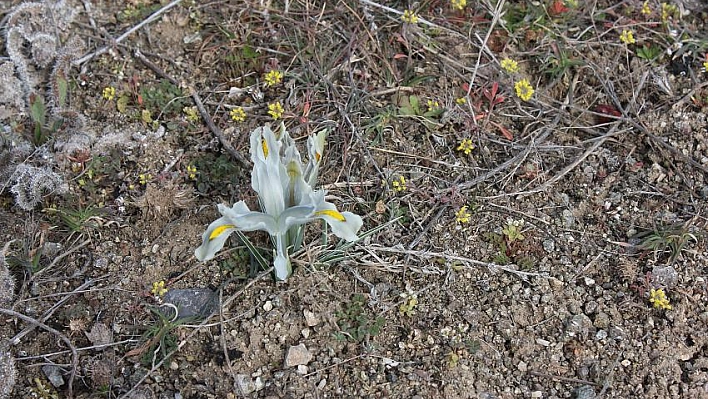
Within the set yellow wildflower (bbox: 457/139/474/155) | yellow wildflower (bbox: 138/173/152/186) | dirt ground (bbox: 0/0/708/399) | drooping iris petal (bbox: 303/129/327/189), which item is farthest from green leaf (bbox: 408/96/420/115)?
yellow wildflower (bbox: 138/173/152/186)

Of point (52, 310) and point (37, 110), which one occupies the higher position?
point (37, 110)

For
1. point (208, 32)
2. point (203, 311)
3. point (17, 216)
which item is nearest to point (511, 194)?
point (203, 311)

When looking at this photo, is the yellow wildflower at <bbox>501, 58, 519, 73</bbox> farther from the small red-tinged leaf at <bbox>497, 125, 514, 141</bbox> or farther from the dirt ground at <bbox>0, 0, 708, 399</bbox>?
the small red-tinged leaf at <bbox>497, 125, 514, 141</bbox>

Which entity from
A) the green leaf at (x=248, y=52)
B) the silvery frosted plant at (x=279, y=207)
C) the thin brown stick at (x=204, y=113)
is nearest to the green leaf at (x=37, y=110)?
the thin brown stick at (x=204, y=113)

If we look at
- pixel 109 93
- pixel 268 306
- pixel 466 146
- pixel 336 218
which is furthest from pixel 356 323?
pixel 109 93

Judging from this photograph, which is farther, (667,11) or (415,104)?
(667,11)

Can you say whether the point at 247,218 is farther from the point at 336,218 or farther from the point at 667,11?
the point at 667,11

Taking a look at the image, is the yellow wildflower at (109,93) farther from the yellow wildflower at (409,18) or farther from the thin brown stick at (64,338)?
the yellow wildflower at (409,18)
